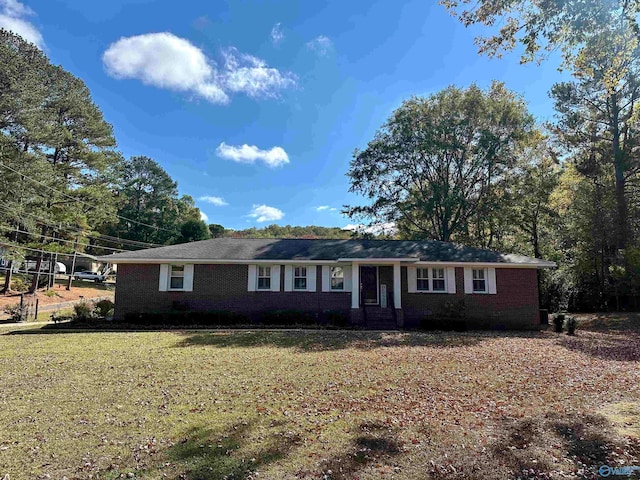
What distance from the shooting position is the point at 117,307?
17250 mm

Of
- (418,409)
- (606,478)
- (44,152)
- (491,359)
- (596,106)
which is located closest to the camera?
(606,478)

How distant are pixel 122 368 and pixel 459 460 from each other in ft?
24.1

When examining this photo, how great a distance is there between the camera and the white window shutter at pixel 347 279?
57.9ft

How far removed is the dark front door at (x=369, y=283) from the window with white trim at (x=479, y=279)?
4.58 meters

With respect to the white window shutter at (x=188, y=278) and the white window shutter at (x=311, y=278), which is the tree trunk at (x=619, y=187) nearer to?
the white window shutter at (x=311, y=278)

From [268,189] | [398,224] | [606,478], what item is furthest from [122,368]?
[268,189]

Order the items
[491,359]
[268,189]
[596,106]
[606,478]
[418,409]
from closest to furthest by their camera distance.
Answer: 1. [606,478]
2. [418,409]
3. [491,359]
4. [596,106]
5. [268,189]

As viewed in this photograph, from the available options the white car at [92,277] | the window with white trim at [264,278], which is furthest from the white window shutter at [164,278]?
the white car at [92,277]

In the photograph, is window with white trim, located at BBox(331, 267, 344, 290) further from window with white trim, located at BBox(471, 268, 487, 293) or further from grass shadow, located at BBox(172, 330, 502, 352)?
window with white trim, located at BBox(471, 268, 487, 293)

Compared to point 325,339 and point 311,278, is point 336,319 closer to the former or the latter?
point 311,278

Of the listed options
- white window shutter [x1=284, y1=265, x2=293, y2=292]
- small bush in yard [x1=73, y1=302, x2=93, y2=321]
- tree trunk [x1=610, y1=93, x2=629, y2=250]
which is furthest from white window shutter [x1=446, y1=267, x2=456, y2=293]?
small bush in yard [x1=73, y1=302, x2=93, y2=321]

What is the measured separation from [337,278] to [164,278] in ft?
26.6

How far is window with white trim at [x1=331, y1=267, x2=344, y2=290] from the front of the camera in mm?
17750

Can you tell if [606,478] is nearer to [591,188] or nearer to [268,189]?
[591,188]
